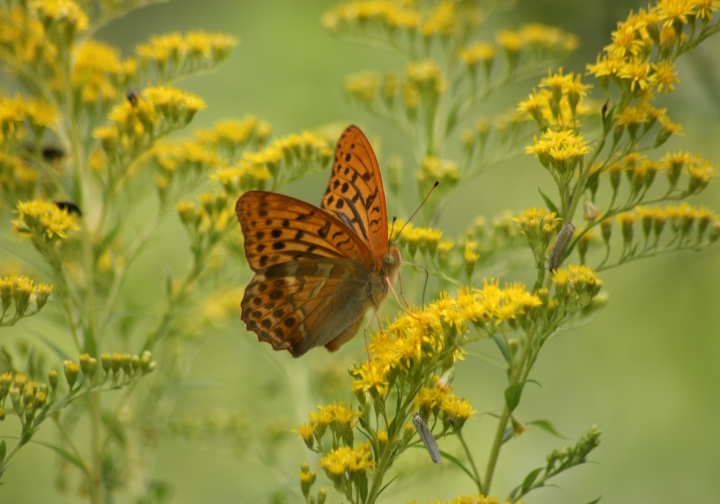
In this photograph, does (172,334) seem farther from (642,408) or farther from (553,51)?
(642,408)

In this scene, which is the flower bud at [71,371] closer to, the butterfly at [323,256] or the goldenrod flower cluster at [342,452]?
the butterfly at [323,256]

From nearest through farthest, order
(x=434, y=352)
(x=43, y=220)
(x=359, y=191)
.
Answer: (x=434, y=352) < (x=43, y=220) < (x=359, y=191)

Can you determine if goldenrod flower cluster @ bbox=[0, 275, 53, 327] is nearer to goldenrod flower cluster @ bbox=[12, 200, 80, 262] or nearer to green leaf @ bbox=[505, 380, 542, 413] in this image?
goldenrod flower cluster @ bbox=[12, 200, 80, 262]

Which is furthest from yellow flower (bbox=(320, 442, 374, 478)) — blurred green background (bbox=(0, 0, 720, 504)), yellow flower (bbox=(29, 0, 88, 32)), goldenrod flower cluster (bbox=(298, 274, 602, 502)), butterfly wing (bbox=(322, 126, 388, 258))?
yellow flower (bbox=(29, 0, 88, 32))

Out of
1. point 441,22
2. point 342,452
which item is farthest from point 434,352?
point 441,22

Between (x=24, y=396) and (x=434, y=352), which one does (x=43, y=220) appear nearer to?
(x=24, y=396)
